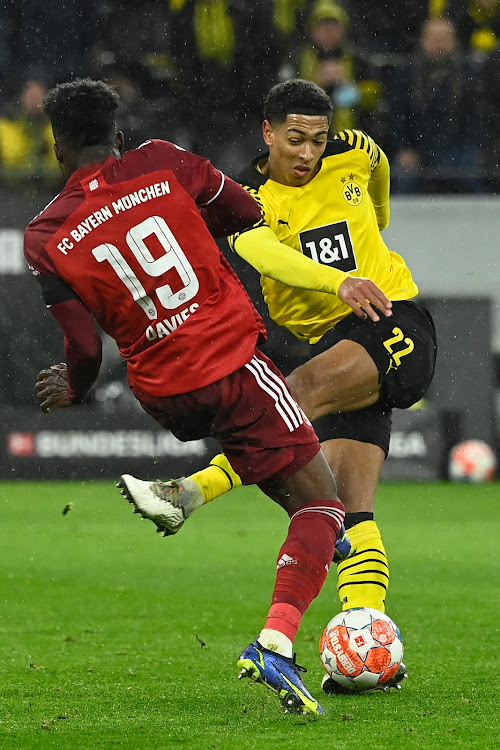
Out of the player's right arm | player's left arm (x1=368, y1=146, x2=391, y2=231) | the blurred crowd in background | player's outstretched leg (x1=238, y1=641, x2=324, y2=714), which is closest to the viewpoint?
player's outstretched leg (x1=238, y1=641, x2=324, y2=714)

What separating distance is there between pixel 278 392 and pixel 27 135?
9329 millimetres

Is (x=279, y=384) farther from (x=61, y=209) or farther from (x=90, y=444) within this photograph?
(x=90, y=444)

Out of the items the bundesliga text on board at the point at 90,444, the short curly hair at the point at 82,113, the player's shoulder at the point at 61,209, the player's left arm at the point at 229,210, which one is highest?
the short curly hair at the point at 82,113

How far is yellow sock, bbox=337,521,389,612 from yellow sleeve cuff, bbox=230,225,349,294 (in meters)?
1.01

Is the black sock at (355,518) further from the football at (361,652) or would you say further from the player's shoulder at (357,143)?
the player's shoulder at (357,143)

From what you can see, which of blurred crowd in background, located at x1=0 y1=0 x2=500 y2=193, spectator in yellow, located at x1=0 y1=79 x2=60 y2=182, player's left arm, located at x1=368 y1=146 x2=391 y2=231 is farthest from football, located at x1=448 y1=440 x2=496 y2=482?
player's left arm, located at x1=368 y1=146 x2=391 y2=231

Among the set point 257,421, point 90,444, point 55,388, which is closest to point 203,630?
point 55,388

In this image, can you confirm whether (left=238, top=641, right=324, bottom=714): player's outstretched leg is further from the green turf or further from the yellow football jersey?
the yellow football jersey

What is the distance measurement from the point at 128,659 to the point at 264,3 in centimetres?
925

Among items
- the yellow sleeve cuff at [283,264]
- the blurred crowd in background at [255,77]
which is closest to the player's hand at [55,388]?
the yellow sleeve cuff at [283,264]

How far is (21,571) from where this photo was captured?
23.7 ft

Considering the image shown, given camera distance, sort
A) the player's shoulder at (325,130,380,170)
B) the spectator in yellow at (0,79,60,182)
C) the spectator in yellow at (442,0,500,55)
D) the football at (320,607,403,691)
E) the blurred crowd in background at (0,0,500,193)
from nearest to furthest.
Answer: the football at (320,607,403,691), the player's shoulder at (325,130,380,170), the blurred crowd in background at (0,0,500,193), the spectator in yellow at (0,79,60,182), the spectator in yellow at (442,0,500,55)

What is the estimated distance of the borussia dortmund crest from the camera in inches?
199

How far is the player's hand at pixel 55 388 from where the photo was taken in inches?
168
